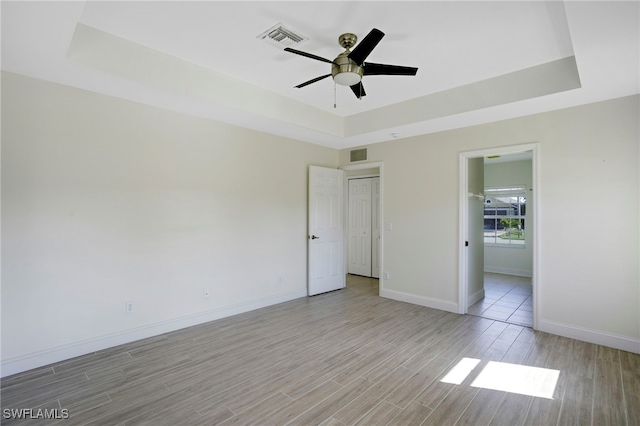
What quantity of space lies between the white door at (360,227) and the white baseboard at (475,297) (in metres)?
2.24

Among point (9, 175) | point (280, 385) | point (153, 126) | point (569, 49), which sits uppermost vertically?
point (569, 49)

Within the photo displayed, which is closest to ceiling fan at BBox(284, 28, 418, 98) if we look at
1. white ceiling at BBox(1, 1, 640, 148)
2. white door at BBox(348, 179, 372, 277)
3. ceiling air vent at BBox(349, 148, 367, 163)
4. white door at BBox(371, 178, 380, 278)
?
white ceiling at BBox(1, 1, 640, 148)

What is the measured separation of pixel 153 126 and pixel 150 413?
9.38ft

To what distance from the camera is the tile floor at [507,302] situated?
424 cm

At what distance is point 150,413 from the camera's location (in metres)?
2.20

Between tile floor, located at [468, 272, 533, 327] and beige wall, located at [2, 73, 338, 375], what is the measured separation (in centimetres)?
321

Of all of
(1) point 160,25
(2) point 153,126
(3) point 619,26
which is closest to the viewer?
(3) point 619,26

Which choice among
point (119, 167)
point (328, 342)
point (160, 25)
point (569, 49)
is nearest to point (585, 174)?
point (569, 49)

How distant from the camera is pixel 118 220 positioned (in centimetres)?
327

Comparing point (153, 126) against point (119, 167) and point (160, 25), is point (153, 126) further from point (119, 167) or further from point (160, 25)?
point (160, 25)

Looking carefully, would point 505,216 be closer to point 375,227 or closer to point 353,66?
point 375,227

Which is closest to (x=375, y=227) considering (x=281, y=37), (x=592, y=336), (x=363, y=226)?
(x=363, y=226)

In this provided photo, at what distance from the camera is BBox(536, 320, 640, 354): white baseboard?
3.17 metres

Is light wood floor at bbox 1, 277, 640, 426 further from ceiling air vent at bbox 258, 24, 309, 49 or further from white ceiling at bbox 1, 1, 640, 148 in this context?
ceiling air vent at bbox 258, 24, 309, 49
